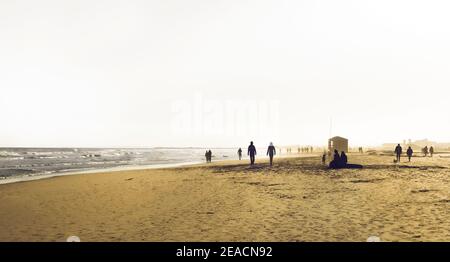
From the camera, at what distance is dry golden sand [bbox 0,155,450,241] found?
890 cm

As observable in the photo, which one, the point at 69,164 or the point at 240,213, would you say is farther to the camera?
the point at 69,164

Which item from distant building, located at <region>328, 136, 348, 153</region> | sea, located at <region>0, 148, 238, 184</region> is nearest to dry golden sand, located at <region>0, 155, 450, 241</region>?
sea, located at <region>0, 148, 238, 184</region>

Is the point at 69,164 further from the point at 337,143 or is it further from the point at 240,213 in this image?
the point at 240,213

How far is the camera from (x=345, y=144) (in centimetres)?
4853

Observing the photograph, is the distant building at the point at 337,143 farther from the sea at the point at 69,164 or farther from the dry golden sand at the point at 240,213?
the dry golden sand at the point at 240,213

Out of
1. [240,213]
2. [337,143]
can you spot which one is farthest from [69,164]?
[240,213]

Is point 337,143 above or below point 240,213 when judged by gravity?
above

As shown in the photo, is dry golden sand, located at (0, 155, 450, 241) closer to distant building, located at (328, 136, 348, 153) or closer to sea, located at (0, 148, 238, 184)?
sea, located at (0, 148, 238, 184)

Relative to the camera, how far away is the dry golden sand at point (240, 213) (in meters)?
8.90

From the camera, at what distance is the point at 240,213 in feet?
37.7

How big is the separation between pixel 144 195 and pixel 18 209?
4977 mm

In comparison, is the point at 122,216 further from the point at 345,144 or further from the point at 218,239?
the point at 345,144

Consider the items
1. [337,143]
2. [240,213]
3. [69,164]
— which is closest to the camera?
[240,213]
